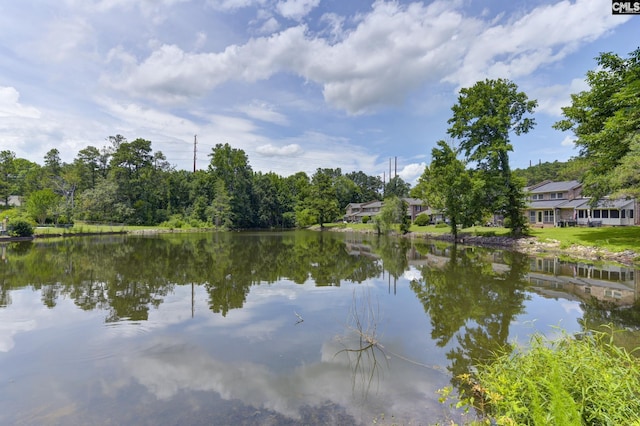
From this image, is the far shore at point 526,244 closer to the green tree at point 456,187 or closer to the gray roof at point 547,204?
the green tree at point 456,187

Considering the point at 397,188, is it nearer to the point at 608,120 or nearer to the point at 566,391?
the point at 608,120

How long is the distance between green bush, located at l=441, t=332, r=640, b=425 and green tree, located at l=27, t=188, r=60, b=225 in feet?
178

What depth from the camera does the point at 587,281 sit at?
46.7ft

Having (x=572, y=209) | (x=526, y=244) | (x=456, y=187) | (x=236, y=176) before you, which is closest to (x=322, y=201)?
(x=236, y=176)

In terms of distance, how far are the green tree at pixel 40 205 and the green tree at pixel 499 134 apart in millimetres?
51782

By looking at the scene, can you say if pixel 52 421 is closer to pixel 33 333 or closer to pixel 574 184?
pixel 33 333

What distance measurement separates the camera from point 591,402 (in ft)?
11.8

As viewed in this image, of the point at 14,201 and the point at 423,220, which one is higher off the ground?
the point at 14,201

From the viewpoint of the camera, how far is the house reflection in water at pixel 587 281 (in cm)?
1179

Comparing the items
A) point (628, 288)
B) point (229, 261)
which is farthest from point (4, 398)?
point (628, 288)

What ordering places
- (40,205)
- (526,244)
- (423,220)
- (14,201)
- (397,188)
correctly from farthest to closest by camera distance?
(397,188), (14,201), (423,220), (40,205), (526,244)

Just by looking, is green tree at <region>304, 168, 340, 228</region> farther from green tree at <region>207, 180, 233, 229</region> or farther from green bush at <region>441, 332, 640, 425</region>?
green bush at <region>441, 332, 640, 425</region>

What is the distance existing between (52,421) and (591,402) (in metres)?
6.90

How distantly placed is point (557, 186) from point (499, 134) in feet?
73.3
